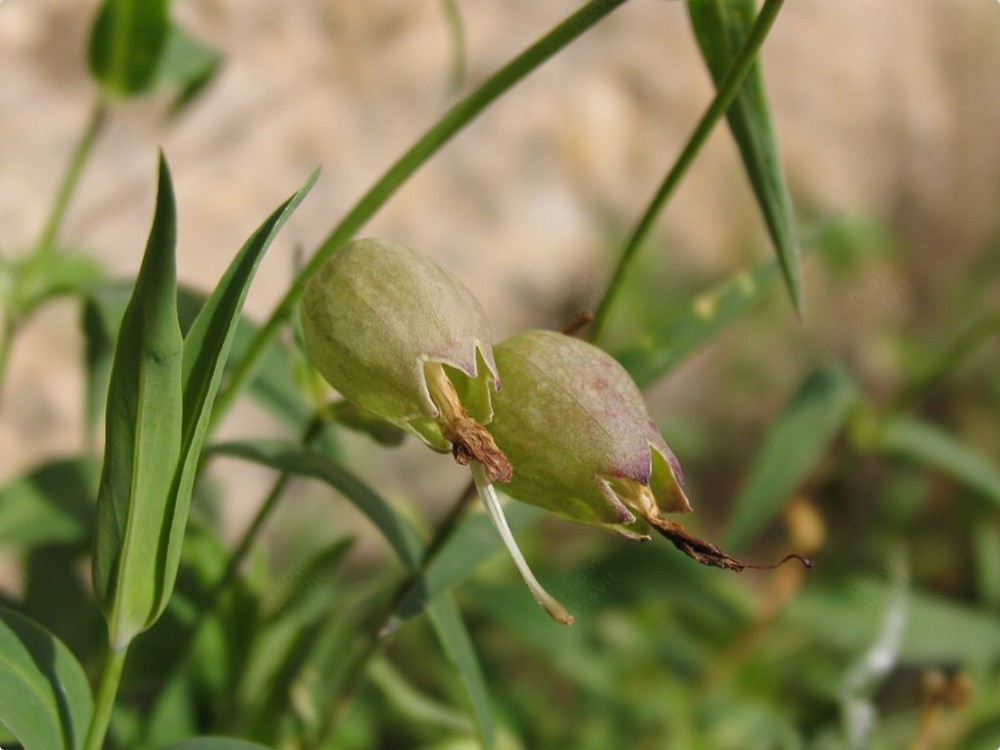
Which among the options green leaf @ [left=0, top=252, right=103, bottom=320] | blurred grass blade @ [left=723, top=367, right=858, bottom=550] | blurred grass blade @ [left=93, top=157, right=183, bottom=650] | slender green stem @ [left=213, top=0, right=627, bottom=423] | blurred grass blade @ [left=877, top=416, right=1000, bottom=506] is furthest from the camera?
blurred grass blade @ [left=877, top=416, right=1000, bottom=506]

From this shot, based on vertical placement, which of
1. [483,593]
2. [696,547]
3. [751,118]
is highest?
[751,118]

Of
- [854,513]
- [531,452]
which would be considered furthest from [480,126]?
[531,452]

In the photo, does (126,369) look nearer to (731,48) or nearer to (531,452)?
(531,452)

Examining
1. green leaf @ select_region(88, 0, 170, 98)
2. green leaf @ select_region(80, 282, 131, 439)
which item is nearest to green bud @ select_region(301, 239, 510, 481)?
green leaf @ select_region(80, 282, 131, 439)

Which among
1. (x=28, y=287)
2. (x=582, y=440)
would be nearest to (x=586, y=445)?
(x=582, y=440)

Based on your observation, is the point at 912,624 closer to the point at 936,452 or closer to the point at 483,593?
the point at 936,452

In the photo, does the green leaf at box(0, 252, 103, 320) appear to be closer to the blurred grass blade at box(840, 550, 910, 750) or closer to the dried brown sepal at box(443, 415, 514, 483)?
the dried brown sepal at box(443, 415, 514, 483)
